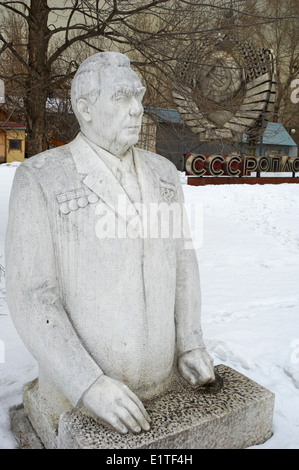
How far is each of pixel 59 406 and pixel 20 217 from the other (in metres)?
0.86

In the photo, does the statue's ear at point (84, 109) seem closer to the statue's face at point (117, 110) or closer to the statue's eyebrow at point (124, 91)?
the statue's face at point (117, 110)

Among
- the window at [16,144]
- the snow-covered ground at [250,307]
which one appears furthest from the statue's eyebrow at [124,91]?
the window at [16,144]

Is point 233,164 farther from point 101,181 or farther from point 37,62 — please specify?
point 101,181

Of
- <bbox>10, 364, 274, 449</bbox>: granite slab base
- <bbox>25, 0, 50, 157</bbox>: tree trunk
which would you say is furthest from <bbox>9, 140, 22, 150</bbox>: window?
<bbox>10, 364, 274, 449</bbox>: granite slab base

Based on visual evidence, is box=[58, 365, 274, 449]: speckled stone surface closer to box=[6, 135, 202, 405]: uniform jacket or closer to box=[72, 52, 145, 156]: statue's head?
box=[6, 135, 202, 405]: uniform jacket

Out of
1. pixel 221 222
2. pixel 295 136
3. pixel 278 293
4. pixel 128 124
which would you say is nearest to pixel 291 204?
pixel 221 222

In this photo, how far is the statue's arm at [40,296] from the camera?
1756mm

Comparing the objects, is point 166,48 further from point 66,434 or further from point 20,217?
point 66,434

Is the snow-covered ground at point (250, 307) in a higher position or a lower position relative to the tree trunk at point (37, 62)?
lower

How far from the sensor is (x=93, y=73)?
6.00 ft

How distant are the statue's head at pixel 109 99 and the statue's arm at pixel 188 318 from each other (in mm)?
Answer: 466

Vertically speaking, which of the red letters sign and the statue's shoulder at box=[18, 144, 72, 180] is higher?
the red letters sign

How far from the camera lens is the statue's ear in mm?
1876

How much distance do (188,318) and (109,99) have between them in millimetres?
1073
